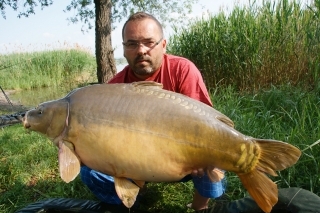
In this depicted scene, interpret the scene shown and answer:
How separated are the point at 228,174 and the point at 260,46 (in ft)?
7.75

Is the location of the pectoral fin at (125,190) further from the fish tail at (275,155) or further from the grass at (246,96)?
the grass at (246,96)

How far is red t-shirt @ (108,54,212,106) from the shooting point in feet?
6.36

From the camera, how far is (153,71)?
6.56ft

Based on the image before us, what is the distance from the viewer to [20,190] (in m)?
2.62

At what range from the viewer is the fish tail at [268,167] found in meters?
1.27

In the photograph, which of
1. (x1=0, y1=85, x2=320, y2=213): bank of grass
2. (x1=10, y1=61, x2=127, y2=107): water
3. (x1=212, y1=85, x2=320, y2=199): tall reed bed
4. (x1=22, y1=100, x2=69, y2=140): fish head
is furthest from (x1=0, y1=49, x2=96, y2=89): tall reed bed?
(x1=22, y1=100, x2=69, y2=140): fish head

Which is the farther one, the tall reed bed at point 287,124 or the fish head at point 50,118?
the tall reed bed at point 287,124

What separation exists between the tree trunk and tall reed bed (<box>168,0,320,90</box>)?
1411mm

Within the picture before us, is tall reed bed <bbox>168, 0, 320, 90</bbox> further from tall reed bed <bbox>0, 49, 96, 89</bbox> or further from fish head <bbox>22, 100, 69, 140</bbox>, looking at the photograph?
tall reed bed <bbox>0, 49, 96, 89</bbox>

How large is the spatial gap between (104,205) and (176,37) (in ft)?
13.8

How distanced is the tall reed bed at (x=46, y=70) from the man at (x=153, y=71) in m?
9.46

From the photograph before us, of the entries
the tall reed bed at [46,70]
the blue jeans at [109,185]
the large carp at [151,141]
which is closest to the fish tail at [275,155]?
the large carp at [151,141]

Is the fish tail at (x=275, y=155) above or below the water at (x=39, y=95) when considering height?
above

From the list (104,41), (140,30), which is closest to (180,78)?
(140,30)
